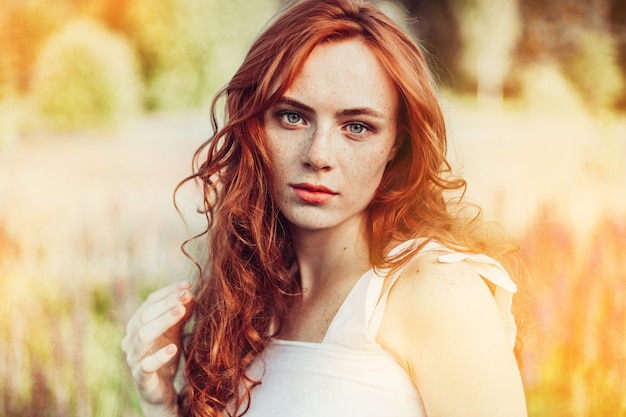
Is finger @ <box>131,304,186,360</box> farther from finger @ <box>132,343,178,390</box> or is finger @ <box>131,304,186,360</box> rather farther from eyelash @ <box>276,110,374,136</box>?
eyelash @ <box>276,110,374,136</box>

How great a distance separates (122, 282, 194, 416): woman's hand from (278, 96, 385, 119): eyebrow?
1.58ft

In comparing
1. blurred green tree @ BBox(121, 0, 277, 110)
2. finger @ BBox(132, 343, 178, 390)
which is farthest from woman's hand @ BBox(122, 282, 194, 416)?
blurred green tree @ BBox(121, 0, 277, 110)

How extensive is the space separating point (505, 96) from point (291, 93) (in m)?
0.78

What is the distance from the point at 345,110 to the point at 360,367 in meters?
0.50

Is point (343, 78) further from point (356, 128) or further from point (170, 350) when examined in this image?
point (170, 350)

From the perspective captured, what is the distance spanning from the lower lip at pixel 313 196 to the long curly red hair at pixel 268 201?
0.13 m

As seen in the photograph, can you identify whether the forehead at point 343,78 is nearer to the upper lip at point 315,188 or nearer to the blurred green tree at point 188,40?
the upper lip at point 315,188

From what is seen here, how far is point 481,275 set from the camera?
1284mm

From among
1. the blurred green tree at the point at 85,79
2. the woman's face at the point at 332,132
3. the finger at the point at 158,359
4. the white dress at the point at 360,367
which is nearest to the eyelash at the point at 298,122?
the woman's face at the point at 332,132

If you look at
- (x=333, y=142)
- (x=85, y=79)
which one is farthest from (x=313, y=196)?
(x=85, y=79)

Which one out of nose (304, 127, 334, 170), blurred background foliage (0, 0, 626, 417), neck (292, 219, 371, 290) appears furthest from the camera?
blurred background foliage (0, 0, 626, 417)

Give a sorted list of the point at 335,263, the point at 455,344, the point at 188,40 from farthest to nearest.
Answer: the point at 188,40, the point at 335,263, the point at 455,344

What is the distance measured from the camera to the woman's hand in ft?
4.84

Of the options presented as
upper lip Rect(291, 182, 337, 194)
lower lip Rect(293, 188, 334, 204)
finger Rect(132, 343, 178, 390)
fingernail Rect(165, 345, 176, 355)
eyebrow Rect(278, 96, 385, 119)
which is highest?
eyebrow Rect(278, 96, 385, 119)
